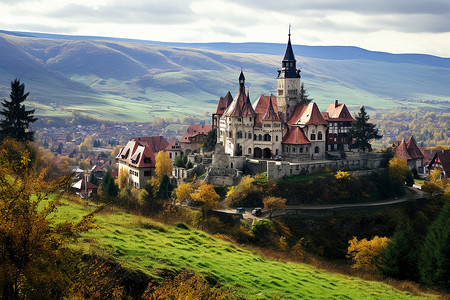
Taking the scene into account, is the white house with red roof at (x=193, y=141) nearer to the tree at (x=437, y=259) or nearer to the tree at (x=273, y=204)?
the tree at (x=273, y=204)

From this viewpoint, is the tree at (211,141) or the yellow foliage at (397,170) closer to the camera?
the yellow foliage at (397,170)

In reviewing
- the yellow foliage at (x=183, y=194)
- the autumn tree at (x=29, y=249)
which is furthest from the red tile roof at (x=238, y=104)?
the autumn tree at (x=29, y=249)

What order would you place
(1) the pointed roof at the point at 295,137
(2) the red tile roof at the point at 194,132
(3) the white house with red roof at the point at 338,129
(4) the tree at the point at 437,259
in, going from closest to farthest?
(4) the tree at the point at 437,259 < (1) the pointed roof at the point at 295,137 < (3) the white house with red roof at the point at 338,129 < (2) the red tile roof at the point at 194,132

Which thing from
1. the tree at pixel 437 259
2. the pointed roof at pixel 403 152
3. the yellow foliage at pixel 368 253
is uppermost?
the pointed roof at pixel 403 152

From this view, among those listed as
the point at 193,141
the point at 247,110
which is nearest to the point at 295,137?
the point at 247,110

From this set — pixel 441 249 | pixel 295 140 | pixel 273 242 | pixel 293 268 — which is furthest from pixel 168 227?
pixel 295 140

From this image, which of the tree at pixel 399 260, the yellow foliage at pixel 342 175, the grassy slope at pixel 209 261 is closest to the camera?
the grassy slope at pixel 209 261

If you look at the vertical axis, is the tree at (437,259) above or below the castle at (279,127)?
below
